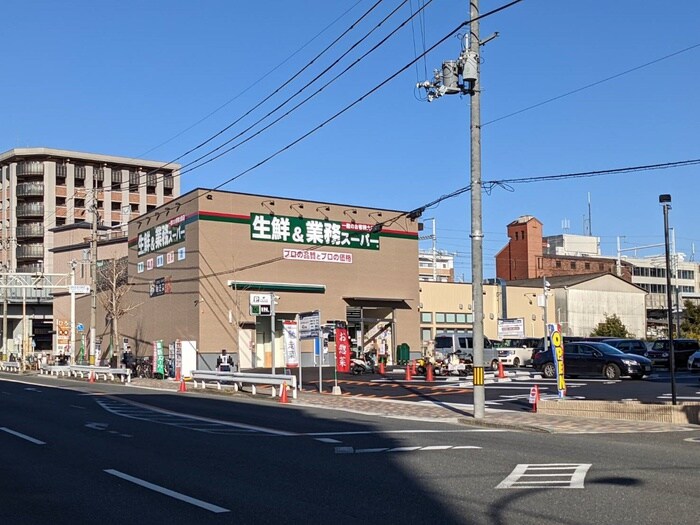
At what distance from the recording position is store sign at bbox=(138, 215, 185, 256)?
49.6m

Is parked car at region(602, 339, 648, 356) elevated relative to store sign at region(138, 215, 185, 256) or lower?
lower

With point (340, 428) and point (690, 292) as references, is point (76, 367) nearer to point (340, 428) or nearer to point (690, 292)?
point (340, 428)

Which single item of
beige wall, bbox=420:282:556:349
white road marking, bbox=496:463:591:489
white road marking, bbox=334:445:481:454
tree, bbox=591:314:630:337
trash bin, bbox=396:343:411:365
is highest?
beige wall, bbox=420:282:556:349

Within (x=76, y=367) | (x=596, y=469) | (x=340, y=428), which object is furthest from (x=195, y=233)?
(x=596, y=469)

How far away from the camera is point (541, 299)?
5053 cm

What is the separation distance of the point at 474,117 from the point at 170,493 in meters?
13.8

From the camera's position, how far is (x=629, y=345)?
149 ft

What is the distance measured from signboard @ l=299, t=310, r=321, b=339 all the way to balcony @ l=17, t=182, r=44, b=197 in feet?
257

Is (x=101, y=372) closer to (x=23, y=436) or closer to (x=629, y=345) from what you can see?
(x=629, y=345)

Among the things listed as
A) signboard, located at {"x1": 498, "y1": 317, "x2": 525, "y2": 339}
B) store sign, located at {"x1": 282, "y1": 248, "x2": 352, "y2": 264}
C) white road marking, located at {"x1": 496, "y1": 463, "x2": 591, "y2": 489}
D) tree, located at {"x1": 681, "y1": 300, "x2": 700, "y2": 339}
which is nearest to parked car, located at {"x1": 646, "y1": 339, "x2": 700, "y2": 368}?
signboard, located at {"x1": 498, "y1": 317, "x2": 525, "y2": 339}

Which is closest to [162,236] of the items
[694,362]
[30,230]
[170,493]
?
[694,362]

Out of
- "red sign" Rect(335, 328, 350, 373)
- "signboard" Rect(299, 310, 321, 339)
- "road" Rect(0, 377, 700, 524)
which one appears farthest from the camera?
"red sign" Rect(335, 328, 350, 373)

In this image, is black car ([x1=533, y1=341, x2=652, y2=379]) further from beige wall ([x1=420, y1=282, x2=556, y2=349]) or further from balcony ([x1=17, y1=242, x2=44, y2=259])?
balcony ([x1=17, y1=242, x2=44, y2=259])

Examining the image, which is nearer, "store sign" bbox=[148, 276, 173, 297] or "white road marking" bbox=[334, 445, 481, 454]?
"white road marking" bbox=[334, 445, 481, 454]
